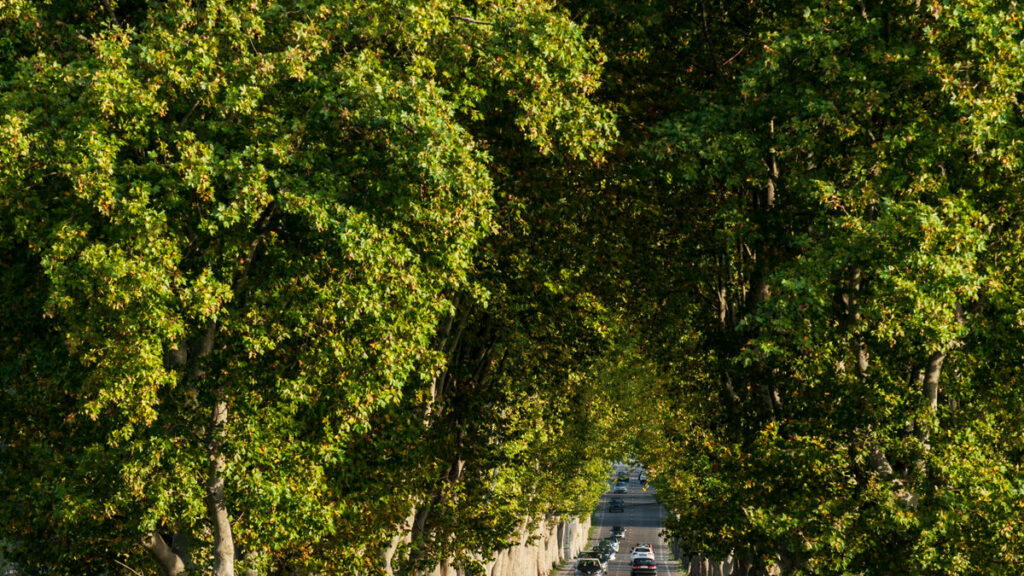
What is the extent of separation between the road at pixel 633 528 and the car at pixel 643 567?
366 inches

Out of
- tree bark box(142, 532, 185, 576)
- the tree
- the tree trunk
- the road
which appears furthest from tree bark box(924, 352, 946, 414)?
the road

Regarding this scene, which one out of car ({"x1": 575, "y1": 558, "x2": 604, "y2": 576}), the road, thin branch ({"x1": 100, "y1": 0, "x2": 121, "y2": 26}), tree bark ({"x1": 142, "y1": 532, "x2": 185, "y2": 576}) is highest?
the road

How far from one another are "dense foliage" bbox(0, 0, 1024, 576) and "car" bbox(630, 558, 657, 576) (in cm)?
4727

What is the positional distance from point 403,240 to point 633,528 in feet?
373

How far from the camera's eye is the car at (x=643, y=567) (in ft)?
217

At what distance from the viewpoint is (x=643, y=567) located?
66312 mm

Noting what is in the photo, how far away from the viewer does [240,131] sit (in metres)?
13.4

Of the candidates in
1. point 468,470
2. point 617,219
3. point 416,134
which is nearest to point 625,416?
point 468,470

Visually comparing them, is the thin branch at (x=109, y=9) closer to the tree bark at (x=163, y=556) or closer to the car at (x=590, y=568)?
the tree bark at (x=163, y=556)

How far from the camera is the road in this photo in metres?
85.8

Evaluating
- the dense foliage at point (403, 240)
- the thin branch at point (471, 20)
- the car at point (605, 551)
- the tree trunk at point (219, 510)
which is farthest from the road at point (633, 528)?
the thin branch at point (471, 20)

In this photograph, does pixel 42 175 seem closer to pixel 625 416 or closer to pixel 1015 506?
pixel 1015 506

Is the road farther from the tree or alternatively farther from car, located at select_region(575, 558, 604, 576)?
the tree

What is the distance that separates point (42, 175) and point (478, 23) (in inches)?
211
